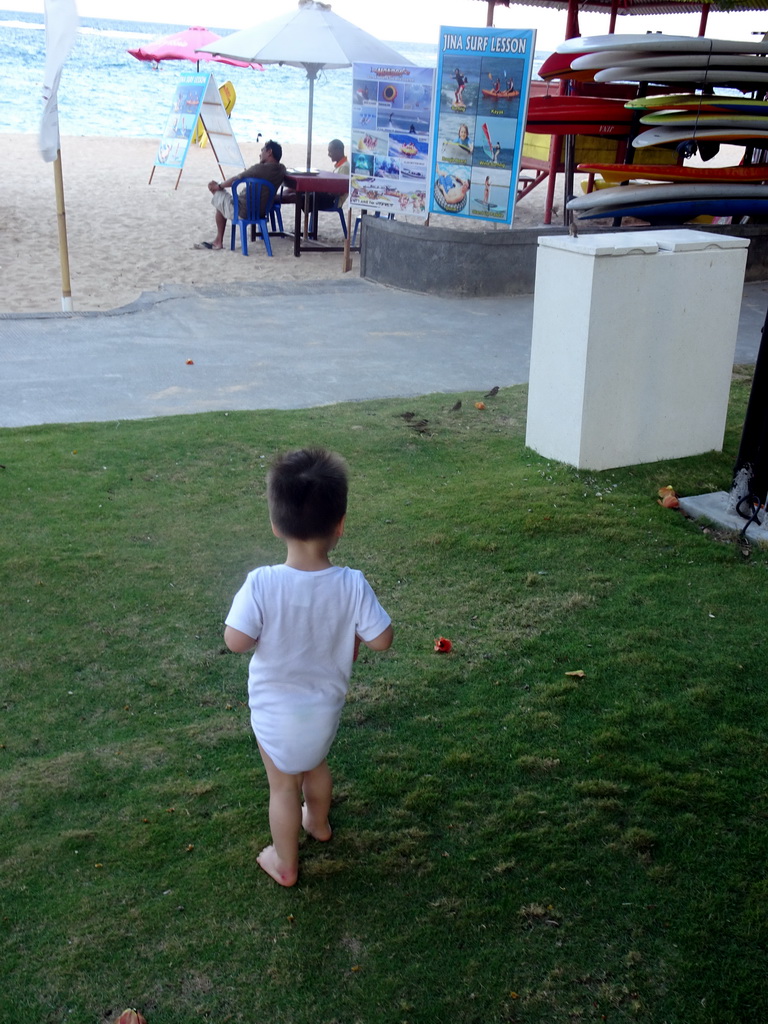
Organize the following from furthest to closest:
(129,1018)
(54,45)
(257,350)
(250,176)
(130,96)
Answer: (130,96), (250,176), (257,350), (54,45), (129,1018)

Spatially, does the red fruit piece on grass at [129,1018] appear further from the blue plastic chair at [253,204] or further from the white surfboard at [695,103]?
the blue plastic chair at [253,204]

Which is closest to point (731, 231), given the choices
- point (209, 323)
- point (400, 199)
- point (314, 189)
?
point (400, 199)

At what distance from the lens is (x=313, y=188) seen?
12781mm

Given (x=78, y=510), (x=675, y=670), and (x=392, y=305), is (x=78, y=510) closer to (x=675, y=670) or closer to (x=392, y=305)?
(x=675, y=670)

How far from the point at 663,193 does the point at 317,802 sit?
1005 centimetres

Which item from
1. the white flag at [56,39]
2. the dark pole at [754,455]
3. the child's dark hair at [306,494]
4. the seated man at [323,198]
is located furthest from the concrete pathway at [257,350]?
the child's dark hair at [306,494]

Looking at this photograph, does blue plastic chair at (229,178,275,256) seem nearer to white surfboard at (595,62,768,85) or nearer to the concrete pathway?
the concrete pathway

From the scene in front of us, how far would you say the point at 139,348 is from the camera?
26.7 ft

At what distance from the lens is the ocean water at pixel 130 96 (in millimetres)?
44594

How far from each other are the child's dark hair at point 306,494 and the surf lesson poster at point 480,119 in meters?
8.51

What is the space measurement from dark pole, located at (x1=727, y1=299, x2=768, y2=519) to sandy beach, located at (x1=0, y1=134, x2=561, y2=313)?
700cm

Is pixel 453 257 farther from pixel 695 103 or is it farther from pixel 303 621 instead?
pixel 303 621

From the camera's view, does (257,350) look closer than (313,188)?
Yes

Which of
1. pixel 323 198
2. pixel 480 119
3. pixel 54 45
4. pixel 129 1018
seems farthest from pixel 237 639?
pixel 323 198
